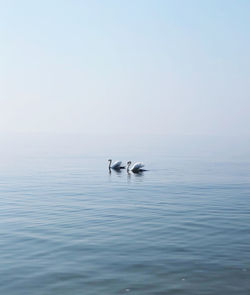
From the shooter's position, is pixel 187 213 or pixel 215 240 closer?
pixel 215 240

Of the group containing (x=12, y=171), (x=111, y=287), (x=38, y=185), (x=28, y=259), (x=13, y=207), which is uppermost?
(x=12, y=171)

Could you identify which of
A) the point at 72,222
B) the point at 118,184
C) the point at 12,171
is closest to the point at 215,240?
the point at 72,222

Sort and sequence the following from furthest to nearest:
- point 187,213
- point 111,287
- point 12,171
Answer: point 12,171, point 187,213, point 111,287

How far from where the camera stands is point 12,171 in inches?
2339

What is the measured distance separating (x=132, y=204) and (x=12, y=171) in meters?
31.5

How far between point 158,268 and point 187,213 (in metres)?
11.9

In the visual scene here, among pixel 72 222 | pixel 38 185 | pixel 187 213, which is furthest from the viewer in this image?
pixel 38 185

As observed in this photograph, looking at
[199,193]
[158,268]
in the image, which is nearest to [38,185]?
[199,193]

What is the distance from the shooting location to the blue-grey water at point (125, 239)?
51.0ft

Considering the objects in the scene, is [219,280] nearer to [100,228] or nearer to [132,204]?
[100,228]

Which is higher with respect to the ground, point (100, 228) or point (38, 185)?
point (38, 185)

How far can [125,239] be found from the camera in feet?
71.4

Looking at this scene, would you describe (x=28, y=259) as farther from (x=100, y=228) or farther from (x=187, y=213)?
(x=187, y=213)

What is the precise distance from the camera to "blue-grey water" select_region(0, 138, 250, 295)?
15.6 m
